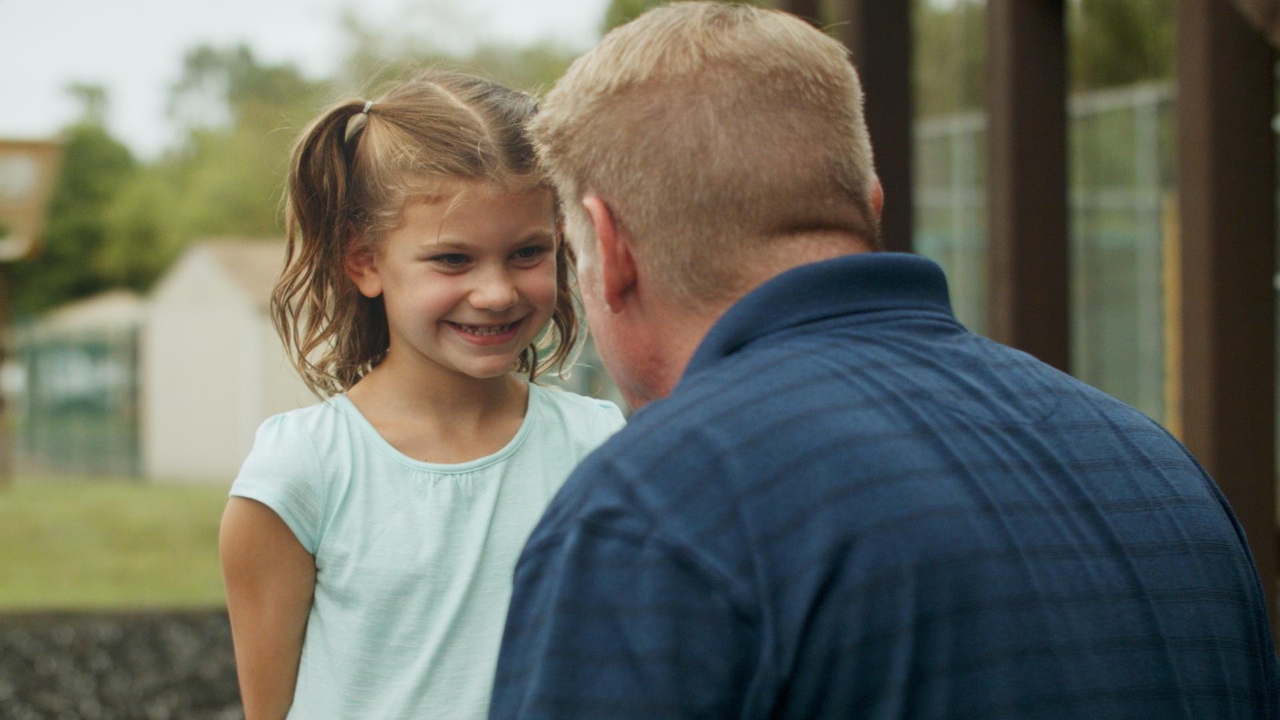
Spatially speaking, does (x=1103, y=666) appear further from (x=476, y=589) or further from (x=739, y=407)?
(x=476, y=589)

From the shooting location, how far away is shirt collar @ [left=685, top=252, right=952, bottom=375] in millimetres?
1424

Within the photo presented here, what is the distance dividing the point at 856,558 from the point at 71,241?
176ft

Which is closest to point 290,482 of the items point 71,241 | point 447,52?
point 447,52

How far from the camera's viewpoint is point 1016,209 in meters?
3.35

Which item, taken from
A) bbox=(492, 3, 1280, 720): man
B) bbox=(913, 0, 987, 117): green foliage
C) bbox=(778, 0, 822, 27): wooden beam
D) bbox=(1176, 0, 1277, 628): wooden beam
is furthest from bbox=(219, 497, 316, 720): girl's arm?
bbox=(913, 0, 987, 117): green foliage

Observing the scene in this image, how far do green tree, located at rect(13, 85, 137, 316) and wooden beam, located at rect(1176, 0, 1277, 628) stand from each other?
49.6 m

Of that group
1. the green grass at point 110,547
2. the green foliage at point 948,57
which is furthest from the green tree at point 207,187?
the green foliage at point 948,57

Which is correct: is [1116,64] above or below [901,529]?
above

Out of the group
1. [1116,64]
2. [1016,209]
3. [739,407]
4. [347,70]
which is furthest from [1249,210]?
[347,70]

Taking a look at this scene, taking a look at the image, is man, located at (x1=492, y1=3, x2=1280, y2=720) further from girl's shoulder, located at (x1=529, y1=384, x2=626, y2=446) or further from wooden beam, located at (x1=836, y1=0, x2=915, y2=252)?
wooden beam, located at (x1=836, y1=0, x2=915, y2=252)

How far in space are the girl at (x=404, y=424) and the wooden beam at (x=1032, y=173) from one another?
1530 mm

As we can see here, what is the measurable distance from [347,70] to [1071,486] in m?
29.7

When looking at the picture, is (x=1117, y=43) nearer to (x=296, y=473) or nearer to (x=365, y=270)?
(x=365, y=270)

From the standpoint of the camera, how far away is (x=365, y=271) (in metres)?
2.09
